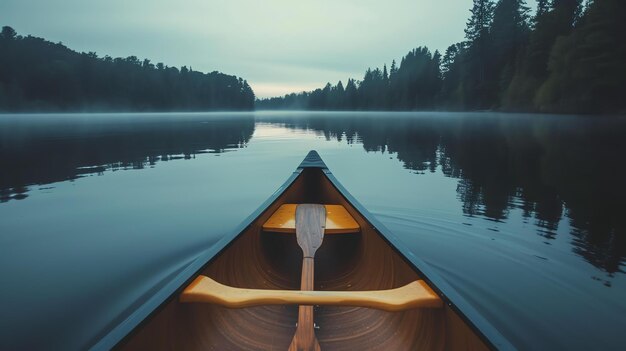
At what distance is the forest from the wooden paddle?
49.4m

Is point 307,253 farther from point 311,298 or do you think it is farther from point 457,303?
point 457,303

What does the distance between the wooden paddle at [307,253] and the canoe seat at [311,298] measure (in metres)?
0.21

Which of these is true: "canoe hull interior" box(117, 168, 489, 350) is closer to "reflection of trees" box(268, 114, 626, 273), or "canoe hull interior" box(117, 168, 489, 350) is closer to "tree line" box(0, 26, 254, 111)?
"reflection of trees" box(268, 114, 626, 273)

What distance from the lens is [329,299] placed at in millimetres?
2496

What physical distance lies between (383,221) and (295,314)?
14.6 feet

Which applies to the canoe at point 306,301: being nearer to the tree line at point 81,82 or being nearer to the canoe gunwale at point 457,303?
the canoe gunwale at point 457,303

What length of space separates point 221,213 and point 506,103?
229ft

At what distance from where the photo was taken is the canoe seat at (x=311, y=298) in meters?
2.48

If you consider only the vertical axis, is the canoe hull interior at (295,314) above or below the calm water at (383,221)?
above

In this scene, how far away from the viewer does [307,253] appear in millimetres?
4258

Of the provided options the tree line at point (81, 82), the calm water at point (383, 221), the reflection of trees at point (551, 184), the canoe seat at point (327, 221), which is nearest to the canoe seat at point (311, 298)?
the calm water at point (383, 221)

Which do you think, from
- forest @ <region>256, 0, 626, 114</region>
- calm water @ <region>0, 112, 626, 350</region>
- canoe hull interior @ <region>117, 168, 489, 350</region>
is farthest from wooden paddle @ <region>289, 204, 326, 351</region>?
forest @ <region>256, 0, 626, 114</region>

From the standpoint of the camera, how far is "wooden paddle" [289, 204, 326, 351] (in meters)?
2.43

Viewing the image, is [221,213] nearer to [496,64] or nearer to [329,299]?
[329,299]
